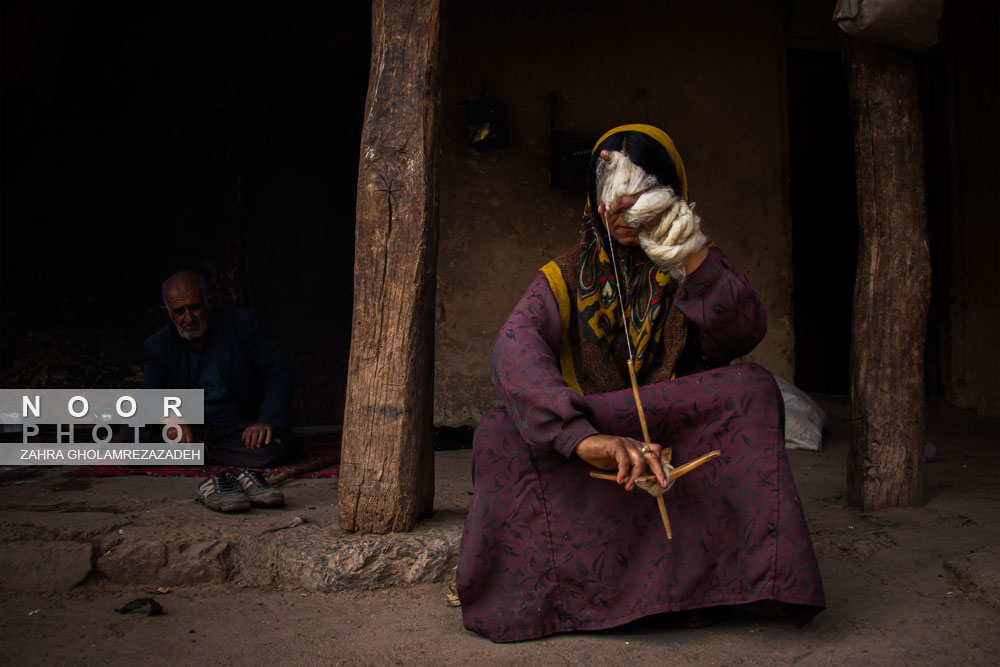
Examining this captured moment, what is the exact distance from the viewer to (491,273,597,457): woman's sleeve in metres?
2.08

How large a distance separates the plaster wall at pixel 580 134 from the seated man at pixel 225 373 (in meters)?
1.10

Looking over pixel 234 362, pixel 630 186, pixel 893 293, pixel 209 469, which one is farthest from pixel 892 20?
pixel 209 469

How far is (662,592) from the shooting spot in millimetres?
2174

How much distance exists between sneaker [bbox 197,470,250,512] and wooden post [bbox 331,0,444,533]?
48 cm

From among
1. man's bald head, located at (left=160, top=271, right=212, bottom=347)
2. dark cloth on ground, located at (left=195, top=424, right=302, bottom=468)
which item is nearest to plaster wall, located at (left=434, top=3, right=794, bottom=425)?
dark cloth on ground, located at (left=195, top=424, right=302, bottom=468)

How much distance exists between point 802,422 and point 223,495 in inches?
115

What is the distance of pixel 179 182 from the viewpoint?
548 cm

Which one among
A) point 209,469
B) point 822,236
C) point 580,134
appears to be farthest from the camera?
point 822,236

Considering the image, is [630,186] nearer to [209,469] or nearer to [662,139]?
[662,139]

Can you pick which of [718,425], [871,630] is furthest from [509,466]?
[871,630]

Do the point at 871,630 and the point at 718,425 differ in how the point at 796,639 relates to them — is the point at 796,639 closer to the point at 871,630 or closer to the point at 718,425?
the point at 871,630

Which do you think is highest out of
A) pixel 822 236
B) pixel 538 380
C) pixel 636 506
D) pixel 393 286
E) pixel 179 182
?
pixel 822 236

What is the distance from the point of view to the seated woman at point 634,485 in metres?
2.12

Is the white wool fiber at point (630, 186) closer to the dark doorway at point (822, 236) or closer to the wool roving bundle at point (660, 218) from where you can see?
the wool roving bundle at point (660, 218)
